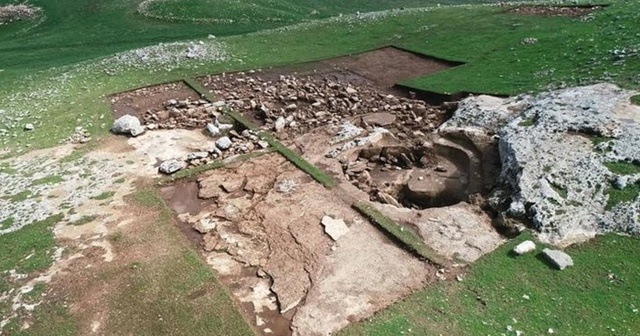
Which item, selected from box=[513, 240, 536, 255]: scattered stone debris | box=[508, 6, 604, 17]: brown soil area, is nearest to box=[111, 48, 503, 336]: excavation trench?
box=[513, 240, 536, 255]: scattered stone debris

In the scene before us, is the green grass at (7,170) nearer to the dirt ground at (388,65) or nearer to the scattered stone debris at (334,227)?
the scattered stone debris at (334,227)

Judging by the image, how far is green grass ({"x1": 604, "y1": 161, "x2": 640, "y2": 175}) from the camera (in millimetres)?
11664

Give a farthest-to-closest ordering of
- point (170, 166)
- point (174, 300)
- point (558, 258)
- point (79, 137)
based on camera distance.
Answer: point (79, 137) < point (170, 166) < point (558, 258) < point (174, 300)

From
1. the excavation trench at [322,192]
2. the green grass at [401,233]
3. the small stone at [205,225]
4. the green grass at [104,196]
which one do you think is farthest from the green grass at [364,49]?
the green grass at [401,233]

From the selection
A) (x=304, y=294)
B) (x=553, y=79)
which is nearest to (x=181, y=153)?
(x=304, y=294)

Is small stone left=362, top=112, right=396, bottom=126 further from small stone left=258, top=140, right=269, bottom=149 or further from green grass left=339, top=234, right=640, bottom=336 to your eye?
green grass left=339, top=234, right=640, bottom=336

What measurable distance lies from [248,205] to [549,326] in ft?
25.1

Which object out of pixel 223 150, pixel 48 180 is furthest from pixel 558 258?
pixel 48 180

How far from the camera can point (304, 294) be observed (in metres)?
10.1

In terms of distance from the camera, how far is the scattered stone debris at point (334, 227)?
11.7 m

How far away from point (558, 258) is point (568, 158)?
3481mm

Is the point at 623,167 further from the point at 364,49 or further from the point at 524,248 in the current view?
the point at 364,49

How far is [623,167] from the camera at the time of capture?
11828 mm

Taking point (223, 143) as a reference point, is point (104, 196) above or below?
below
